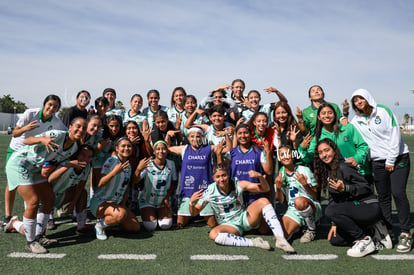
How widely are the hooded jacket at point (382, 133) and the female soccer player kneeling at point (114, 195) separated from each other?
3146 mm

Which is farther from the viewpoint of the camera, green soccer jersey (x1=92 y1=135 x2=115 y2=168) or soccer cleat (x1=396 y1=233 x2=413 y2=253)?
green soccer jersey (x1=92 y1=135 x2=115 y2=168)

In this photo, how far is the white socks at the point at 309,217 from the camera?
13.9ft

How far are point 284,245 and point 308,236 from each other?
576mm

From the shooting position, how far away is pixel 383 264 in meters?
3.48

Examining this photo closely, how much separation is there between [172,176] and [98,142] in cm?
122

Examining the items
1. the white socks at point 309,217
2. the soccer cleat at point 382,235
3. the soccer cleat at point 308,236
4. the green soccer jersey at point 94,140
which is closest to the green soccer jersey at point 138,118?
the green soccer jersey at point 94,140

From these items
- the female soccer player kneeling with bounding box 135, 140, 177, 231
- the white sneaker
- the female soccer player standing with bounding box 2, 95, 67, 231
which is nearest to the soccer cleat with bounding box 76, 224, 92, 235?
the female soccer player kneeling with bounding box 135, 140, 177, 231

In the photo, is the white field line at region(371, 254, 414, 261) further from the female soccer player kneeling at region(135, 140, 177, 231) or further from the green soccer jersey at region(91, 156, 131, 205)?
the green soccer jersey at region(91, 156, 131, 205)

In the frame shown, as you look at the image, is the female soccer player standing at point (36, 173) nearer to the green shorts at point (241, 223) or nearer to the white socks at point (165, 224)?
the white socks at point (165, 224)

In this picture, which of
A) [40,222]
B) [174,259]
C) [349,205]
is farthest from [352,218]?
[40,222]

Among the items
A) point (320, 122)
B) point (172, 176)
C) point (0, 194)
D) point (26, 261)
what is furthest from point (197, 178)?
point (0, 194)

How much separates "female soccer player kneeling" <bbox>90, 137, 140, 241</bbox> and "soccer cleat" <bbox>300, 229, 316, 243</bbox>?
2.20m

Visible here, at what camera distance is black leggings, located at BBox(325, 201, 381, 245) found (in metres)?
3.94

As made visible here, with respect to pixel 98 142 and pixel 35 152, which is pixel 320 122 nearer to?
pixel 98 142
